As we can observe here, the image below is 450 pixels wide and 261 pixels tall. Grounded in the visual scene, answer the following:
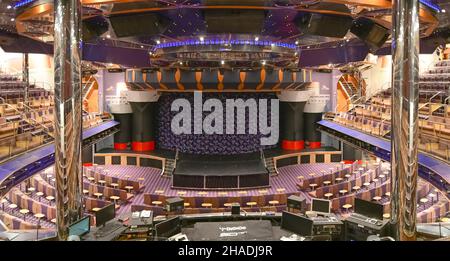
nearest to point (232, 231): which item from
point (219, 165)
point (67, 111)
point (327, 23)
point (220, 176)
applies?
point (67, 111)

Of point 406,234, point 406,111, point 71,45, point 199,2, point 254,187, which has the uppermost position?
point 199,2

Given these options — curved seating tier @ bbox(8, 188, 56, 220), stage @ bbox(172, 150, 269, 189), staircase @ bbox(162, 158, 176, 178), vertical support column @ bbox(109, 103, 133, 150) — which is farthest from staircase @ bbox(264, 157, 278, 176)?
curved seating tier @ bbox(8, 188, 56, 220)

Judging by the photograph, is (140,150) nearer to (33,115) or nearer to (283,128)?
(283,128)

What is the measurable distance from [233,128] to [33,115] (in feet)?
39.0

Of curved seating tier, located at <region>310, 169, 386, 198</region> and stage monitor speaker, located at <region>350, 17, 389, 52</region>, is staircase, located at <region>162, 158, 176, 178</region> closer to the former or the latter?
curved seating tier, located at <region>310, 169, 386, 198</region>

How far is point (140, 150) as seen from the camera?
24.4 m

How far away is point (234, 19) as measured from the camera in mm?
8570

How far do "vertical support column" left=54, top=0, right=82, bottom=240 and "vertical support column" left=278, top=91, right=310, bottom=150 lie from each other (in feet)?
66.8

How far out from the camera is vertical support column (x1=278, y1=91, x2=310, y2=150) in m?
25.2

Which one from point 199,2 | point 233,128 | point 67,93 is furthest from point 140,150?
point 67,93

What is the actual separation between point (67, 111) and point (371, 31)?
7.99 m

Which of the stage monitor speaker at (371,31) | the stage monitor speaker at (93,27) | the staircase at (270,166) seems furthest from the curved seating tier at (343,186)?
the stage monitor speaker at (93,27)
